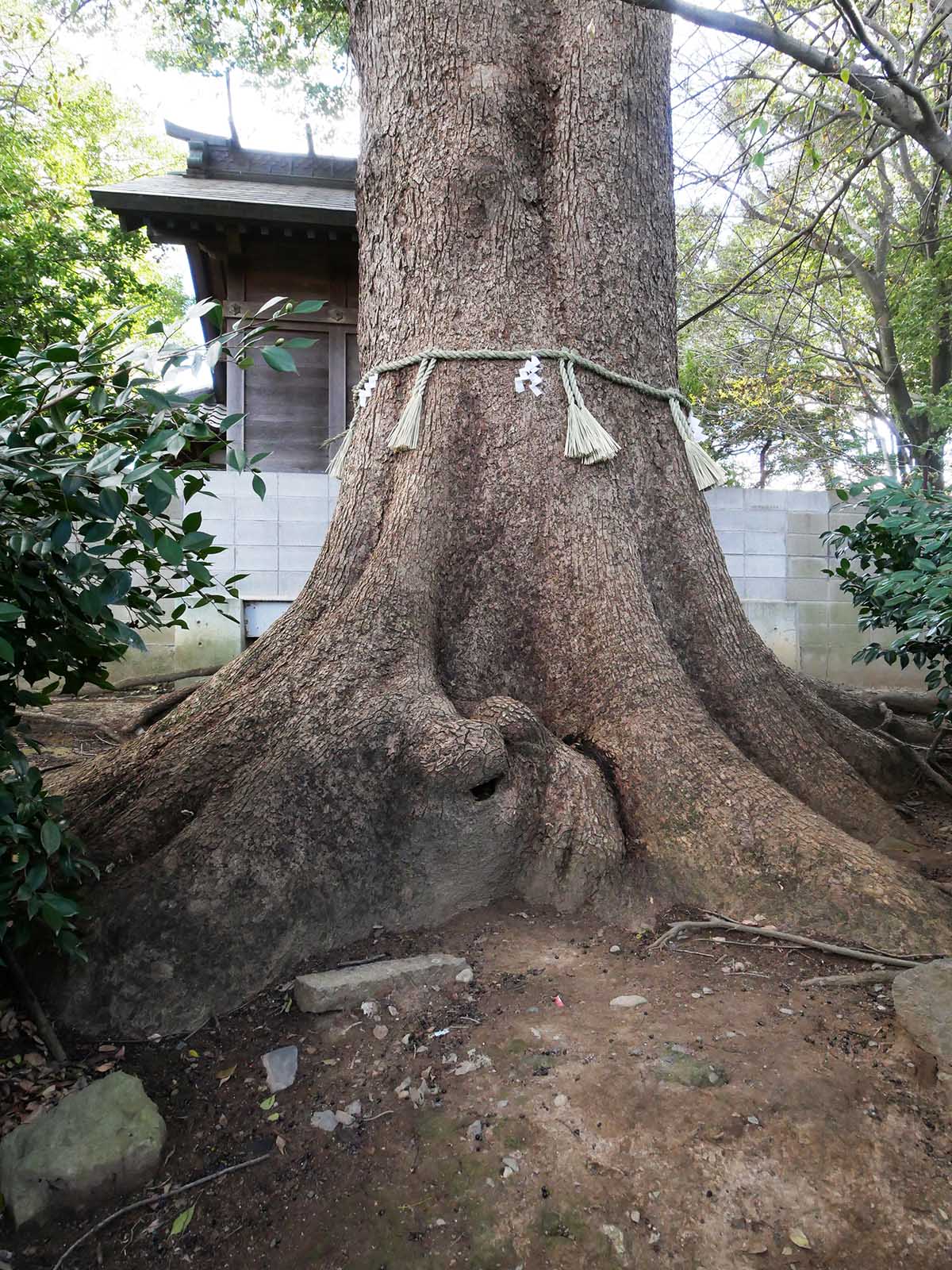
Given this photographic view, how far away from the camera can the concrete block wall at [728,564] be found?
5.37 m

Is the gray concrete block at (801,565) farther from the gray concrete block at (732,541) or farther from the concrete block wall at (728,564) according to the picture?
the gray concrete block at (732,541)

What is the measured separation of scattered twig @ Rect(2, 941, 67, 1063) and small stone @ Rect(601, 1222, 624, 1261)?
1.10 metres

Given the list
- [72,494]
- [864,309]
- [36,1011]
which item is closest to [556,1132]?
[36,1011]

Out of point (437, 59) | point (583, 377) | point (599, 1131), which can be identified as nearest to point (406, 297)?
point (583, 377)

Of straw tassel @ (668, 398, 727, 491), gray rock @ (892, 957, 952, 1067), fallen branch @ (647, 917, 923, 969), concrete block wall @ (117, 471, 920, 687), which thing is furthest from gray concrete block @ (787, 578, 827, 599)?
gray rock @ (892, 957, 952, 1067)

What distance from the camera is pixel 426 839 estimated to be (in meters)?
2.03

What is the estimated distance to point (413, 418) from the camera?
8.46 feet

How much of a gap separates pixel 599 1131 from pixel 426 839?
0.82m

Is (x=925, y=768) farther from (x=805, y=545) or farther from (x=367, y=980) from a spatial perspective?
(x=805, y=545)

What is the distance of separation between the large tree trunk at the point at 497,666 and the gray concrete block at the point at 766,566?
2.99m

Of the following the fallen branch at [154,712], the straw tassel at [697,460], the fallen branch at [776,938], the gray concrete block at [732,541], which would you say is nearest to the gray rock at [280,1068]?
the fallen branch at [776,938]

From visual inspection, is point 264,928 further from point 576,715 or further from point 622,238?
point 622,238

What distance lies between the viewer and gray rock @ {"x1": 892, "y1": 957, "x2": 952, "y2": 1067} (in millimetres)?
1423

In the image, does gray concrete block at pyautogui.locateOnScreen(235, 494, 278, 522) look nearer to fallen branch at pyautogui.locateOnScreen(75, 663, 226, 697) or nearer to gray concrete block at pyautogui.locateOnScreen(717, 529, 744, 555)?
fallen branch at pyautogui.locateOnScreen(75, 663, 226, 697)
